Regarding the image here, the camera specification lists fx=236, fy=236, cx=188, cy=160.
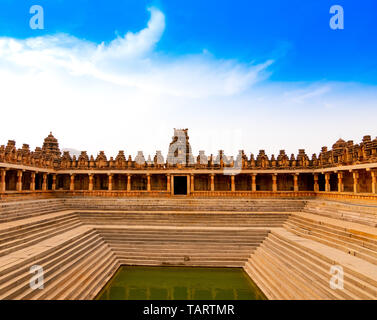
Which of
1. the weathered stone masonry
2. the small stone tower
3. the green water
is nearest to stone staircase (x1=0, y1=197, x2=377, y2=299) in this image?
the green water

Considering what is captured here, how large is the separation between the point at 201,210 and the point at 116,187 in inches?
476

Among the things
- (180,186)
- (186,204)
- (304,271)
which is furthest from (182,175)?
(304,271)

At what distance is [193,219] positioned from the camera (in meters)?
19.1

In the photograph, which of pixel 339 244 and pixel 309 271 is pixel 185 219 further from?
pixel 339 244

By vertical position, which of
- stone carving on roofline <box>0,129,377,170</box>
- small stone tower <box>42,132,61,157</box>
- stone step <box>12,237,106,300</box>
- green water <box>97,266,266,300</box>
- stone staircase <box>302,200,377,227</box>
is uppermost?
small stone tower <box>42,132,61,157</box>

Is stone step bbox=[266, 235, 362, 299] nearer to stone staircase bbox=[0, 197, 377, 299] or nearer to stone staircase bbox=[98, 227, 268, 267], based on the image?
stone staircase bbox=[0, 197, 377, 299]

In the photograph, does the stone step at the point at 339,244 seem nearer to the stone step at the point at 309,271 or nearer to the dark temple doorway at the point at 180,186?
the stone step at the point at 309,271

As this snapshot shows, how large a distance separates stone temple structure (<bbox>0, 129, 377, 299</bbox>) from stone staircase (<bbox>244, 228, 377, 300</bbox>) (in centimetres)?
5

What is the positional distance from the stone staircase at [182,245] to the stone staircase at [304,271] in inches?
47.1

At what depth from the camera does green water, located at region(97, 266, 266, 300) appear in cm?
1073

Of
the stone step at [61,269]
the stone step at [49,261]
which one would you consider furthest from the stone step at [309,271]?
Result: the stone step at [49,261]

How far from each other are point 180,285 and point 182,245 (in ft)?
12.8

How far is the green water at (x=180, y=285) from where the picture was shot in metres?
10.7
